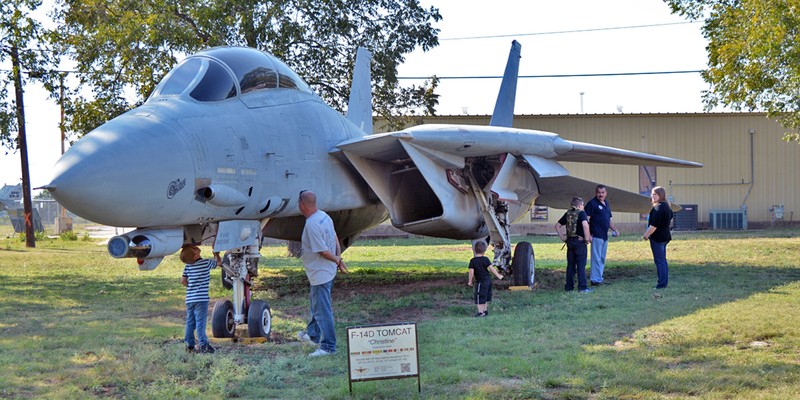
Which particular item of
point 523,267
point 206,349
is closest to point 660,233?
point 523,267

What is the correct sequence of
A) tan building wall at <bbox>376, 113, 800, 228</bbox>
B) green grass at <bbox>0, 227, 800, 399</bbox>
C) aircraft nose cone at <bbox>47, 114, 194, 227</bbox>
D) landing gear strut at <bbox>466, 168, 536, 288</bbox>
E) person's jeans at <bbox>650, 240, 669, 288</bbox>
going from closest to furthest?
green grass at <bbox>0, 227, 800, 399</bbox>
aircraft nose cone at <bbox>47, 114, 194, 227</bbox>
person's jeans at <bbox>650, 240, 669, 288</bbox>
landing gear strut at <bbox>466, 168, 536, 288</bbox>
tan building wall at <bbox>376, 113, 800, 228</bbox>

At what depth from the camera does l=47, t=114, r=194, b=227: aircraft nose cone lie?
6602 millimetres

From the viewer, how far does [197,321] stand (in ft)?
26.8

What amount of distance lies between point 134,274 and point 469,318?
36.5 feet

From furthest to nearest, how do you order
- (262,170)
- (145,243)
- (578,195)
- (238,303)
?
(578,195)
(238,303)
(262,170)
(145,243)

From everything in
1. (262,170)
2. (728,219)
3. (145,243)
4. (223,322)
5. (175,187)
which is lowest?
(223,322)

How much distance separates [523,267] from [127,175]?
8.27 meters

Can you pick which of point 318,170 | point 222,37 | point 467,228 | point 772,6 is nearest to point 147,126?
point 318,170

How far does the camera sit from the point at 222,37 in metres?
19.1

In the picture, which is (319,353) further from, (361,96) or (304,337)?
(361,96)

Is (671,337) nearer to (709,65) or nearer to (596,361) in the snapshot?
(596,361)

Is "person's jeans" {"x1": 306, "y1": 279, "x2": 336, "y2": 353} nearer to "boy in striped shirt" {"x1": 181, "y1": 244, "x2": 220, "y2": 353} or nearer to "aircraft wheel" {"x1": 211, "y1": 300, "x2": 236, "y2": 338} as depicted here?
"boy in striped shirt" {"x1": 181, "y1": 244, "x2": 220, "y2": 353}

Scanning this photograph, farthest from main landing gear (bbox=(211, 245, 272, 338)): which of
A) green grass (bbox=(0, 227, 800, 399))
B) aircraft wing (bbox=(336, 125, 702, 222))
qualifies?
aircraft wing (bbox=(336, 125, 702, 222))

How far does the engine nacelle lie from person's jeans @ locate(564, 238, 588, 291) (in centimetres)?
691
